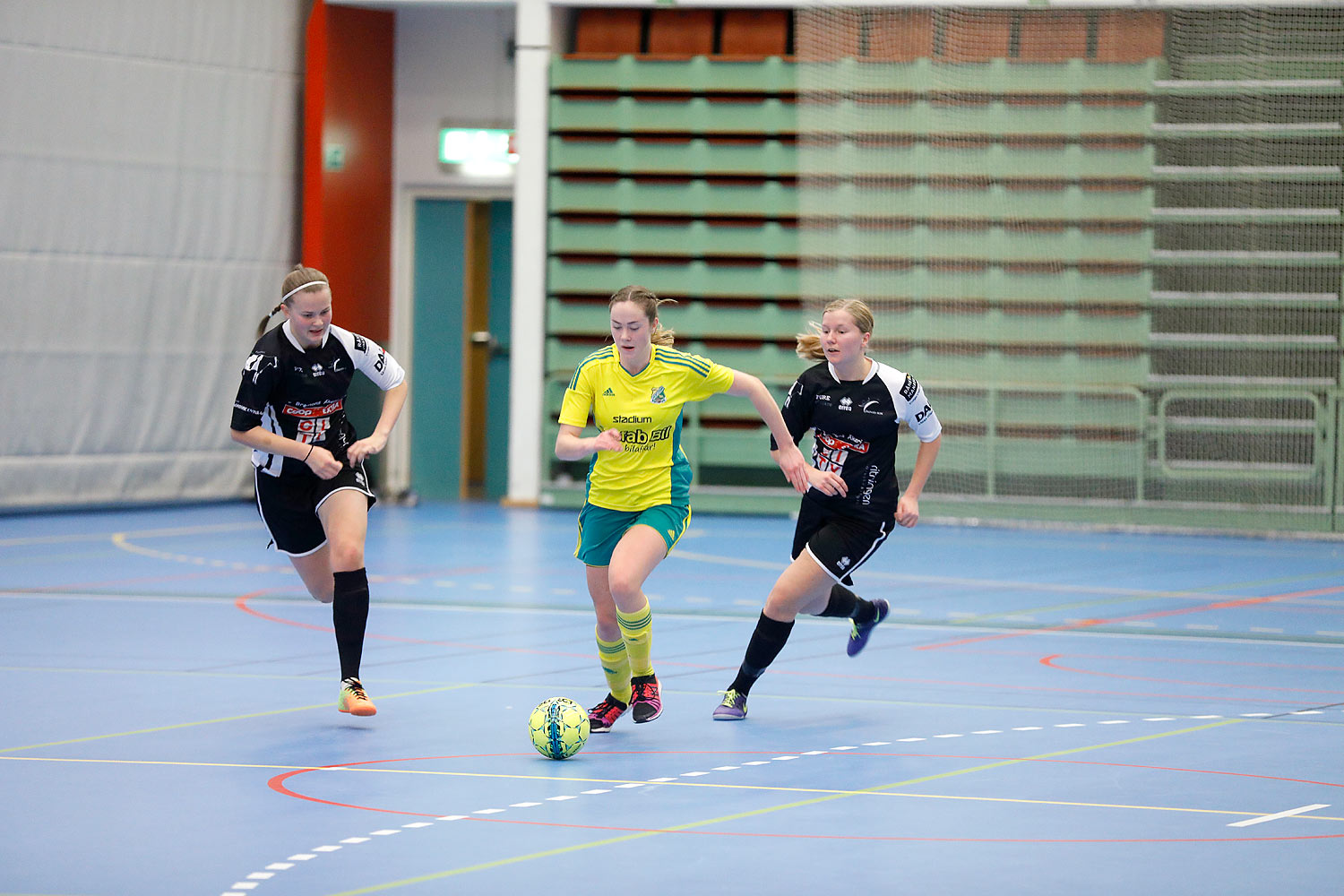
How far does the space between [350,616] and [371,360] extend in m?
1.09

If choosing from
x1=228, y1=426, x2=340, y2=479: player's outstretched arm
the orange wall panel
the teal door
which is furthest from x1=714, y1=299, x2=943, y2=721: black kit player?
the teal door

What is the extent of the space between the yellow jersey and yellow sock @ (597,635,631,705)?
0.52 metres

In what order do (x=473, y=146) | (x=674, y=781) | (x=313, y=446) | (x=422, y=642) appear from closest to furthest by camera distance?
1. (x=674, y=781)
2. (x=313, y=446)
3. (x=422, y=642)
4. (x=473, y=146)

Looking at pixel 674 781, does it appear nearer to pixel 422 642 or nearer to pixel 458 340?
pixel 422 642

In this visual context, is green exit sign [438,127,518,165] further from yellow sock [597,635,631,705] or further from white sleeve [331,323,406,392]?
yellow sock [597,635,631,705]

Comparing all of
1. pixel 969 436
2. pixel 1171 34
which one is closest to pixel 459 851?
pixel 969 436

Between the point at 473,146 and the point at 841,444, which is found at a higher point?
the point at 473,146

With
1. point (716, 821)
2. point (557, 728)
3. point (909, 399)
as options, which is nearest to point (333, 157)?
point (909, 399)

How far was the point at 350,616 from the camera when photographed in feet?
21.5

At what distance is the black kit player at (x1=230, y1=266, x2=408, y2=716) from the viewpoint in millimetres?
6535

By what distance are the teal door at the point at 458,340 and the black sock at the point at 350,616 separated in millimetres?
10803

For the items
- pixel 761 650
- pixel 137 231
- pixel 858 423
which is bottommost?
pixel 761 650

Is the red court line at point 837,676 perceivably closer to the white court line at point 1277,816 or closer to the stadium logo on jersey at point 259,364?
the white court line at point 1277,816

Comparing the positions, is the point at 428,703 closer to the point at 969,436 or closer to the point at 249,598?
the point at 249,598
